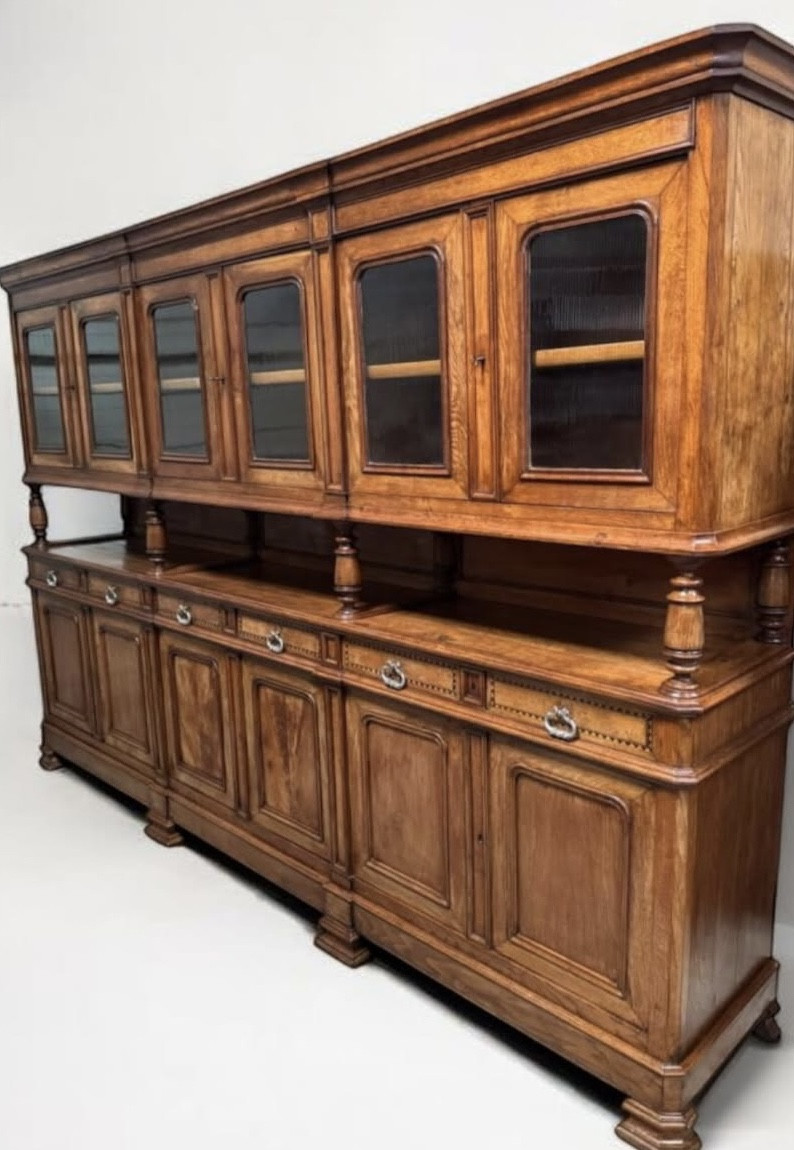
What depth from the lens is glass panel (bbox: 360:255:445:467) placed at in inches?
81.8

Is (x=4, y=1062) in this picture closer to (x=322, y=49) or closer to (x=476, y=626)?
(x=476, y=626)

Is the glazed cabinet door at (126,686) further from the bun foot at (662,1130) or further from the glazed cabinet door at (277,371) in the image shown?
the bun foot at (662,1130)

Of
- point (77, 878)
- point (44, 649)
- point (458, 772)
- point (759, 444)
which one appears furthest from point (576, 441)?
point (44, 649)

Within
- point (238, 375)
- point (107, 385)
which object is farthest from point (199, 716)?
point (107, 385)

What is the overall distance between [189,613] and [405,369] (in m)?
1.26

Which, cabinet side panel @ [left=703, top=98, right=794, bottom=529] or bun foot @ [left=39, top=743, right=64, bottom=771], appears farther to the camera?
bun foot @ [left=39, top=743, right=64, bottom=771]

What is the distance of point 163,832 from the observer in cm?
322

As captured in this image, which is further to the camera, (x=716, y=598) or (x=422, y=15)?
(x=422, y=15)

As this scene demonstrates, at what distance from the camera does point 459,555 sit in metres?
2.66

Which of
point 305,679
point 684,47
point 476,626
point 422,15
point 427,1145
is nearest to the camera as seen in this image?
point 684,47

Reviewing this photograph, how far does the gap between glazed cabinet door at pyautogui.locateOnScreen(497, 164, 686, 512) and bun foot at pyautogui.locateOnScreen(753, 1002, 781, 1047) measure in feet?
4.28

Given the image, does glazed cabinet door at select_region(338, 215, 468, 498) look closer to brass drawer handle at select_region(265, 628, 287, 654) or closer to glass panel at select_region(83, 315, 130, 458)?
brass drawer handle at select_region(265, 628, 287, 654)

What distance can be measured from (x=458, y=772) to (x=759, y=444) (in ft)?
3.24

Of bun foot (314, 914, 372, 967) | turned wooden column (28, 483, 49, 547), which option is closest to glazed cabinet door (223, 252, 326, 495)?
bun foot (314, 914, 372, 967)
